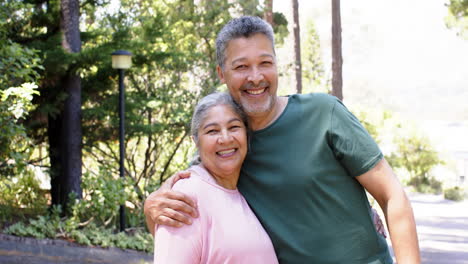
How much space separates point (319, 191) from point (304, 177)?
0.08 meters

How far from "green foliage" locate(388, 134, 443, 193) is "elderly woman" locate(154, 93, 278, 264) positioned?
61.2 feet

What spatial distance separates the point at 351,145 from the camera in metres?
2.03

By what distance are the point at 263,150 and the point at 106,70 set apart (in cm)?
721

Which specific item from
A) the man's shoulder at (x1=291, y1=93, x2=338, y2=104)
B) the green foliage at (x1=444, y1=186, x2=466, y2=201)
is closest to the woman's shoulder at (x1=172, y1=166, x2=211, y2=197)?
the man's shoulder at (x1=291, y1=93, x2=338, y2=104)

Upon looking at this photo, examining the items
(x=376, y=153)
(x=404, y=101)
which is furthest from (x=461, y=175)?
(x=404, y=101)

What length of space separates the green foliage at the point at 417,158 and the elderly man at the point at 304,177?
18.6 m

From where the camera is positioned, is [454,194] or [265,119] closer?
[265,119]

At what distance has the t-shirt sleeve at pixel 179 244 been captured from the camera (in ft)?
6.29

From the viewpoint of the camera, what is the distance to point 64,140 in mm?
8914

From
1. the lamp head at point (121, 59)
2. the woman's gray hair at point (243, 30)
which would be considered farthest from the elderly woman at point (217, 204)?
the lamp head at point (121, 59)

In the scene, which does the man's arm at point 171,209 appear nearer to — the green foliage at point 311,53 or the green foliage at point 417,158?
the green foliage at point 417,158

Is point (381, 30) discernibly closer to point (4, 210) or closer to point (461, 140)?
point (461, 140)

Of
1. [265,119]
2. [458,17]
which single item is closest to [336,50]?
[458,17]

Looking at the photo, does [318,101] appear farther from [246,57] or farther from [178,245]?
[178,245]
